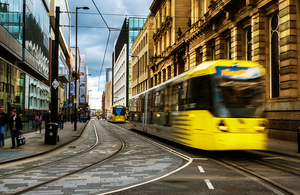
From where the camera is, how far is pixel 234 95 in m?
10.6

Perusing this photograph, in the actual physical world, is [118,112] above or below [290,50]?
below

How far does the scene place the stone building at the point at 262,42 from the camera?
55.9 ft

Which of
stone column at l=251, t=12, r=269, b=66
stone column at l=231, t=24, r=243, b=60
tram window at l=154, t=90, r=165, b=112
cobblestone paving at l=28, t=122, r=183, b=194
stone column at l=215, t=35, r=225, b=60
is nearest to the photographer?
cobblestone paving at l=28, t=122, r=183, b=194

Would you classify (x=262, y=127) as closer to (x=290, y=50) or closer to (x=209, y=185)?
(x=209, y=185)

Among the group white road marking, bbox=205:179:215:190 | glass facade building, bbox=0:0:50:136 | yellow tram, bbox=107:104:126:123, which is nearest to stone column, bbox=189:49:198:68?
glass facade building, bbox=0:0:50:136

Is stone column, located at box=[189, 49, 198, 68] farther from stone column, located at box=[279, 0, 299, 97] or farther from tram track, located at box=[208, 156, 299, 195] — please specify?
tram track, located at box=[208, 156, 299, 195]

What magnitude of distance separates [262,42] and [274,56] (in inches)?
47.6

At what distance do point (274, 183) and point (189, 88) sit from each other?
6087 millimetres

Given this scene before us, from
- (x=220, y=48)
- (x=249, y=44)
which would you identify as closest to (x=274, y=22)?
(x=249, y=44)

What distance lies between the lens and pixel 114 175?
309 inches

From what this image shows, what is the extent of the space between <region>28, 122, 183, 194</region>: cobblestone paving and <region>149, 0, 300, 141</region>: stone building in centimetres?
920

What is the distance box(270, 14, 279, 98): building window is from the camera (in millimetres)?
19047

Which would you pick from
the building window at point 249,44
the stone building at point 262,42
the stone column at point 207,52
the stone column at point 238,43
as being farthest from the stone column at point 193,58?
the building window at point 249,44

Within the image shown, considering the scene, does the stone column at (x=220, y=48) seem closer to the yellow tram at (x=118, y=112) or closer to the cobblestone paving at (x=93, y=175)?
the cobblestone paving at (x=93, y=175)
